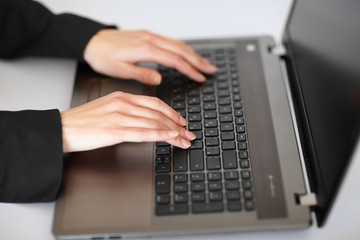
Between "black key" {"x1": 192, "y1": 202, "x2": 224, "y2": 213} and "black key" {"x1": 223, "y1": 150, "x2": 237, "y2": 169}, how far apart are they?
0.25ft

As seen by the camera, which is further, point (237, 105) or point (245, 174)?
point (237, 105)

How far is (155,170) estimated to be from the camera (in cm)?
68

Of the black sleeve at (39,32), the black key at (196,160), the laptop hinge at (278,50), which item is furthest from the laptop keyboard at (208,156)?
the black sleeve at (39,32)

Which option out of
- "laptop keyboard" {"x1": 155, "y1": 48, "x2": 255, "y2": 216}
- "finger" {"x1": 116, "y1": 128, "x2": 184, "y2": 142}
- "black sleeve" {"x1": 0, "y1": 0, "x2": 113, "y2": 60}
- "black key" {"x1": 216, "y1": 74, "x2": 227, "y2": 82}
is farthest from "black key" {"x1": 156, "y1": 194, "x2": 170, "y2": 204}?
"black sleeve" {"x1": 0, "y1": 0, "x2": 113, "y2": 60}

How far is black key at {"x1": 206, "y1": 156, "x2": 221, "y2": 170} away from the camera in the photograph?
2.19 ft

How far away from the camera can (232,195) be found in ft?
2.06

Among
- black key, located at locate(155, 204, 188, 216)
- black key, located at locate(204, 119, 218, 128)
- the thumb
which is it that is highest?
the thumb

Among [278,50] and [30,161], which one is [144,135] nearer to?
[30,161]

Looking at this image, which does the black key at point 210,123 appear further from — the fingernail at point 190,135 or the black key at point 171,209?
the black key at point 171,209

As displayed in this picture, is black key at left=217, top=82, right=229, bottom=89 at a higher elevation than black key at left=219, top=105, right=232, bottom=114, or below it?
higher

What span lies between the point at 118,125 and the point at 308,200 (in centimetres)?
35

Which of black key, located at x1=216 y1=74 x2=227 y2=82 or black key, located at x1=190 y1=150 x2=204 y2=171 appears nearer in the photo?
black key, located at x1=190 y1=150 x2=204 y2=171

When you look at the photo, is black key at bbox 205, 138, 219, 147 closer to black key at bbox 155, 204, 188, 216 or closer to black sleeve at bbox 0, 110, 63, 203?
black key at bbox 155, 204, 188, 216

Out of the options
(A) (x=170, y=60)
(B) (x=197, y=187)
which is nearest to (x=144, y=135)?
(B) (x=197, y=187)
